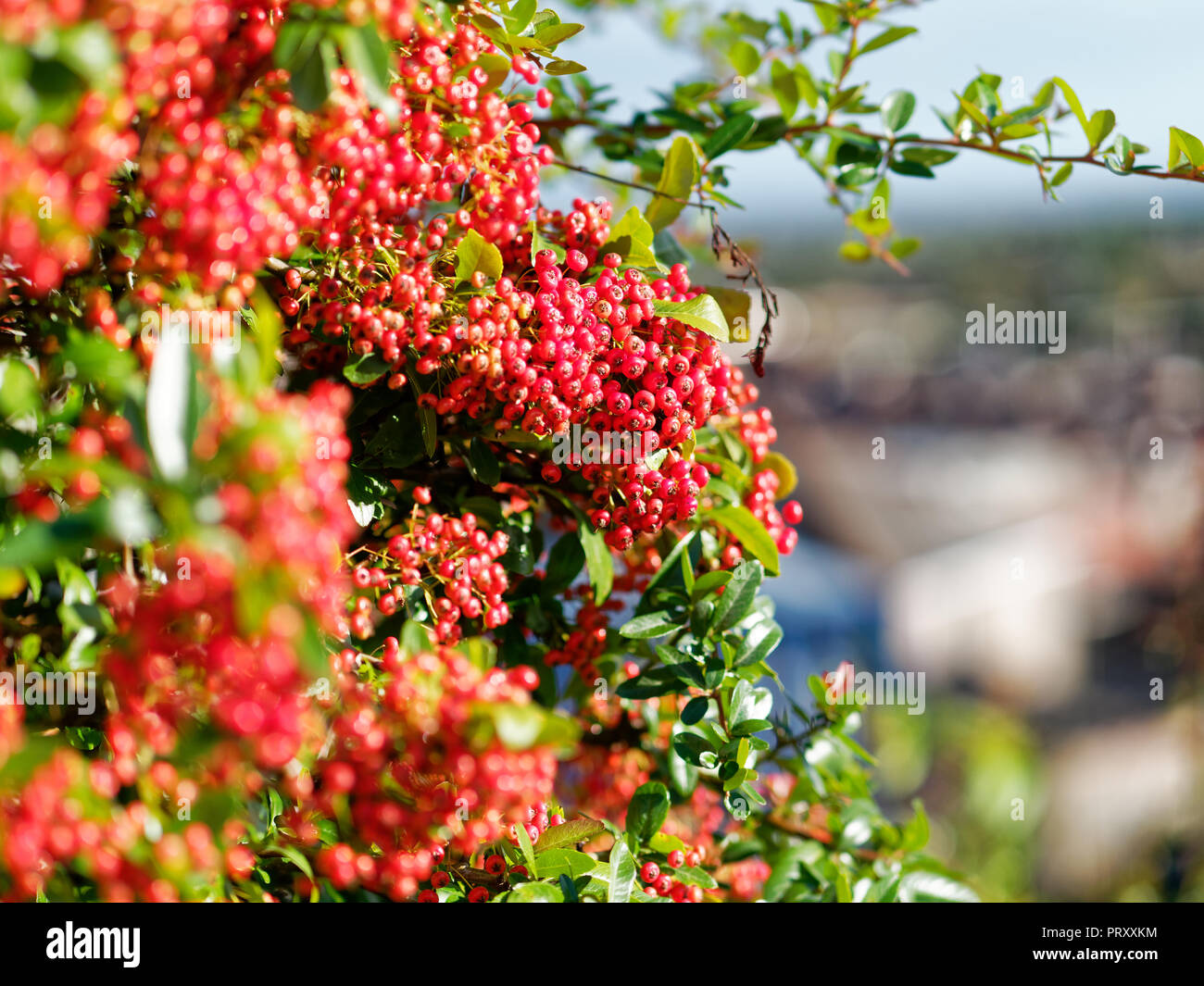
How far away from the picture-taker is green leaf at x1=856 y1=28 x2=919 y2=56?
3.87 feet

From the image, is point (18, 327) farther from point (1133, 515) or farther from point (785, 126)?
point (1133, 515)

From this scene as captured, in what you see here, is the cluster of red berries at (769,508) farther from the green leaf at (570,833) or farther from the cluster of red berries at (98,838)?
the cluster of red berries at (98,838)

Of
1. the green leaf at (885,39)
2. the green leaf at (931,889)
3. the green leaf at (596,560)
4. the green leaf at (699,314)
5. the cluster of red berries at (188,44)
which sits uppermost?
the green leaf at (885,39)

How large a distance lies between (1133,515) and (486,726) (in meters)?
5.09

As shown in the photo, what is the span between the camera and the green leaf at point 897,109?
1.22m

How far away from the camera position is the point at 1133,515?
4809 millimetres

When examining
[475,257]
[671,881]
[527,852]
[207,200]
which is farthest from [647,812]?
[207,200]

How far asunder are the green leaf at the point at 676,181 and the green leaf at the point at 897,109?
336mm

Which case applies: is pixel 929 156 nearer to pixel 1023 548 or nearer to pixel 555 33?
pixel 555 33

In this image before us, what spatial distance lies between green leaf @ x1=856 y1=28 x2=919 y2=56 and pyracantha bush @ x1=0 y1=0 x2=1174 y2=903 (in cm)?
4

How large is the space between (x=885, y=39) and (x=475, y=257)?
2.31 feet

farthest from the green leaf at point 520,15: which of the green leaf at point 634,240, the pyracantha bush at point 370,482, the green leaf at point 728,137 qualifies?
the green leaf at point 728,137

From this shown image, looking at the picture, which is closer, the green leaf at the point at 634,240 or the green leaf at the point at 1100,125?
the green leaf at the point at 634,240

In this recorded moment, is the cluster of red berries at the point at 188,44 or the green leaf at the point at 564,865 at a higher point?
the cluster of red berries at the point at 188,44
